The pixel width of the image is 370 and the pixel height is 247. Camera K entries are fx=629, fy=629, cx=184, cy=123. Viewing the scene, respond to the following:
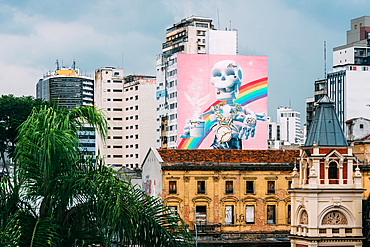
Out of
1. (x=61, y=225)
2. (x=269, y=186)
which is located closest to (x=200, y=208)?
(x=269, y=186)

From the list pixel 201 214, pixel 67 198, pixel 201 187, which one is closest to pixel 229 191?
pixel 201 187

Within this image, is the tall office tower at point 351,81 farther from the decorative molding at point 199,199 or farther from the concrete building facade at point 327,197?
the concrete building facade at point 327,197

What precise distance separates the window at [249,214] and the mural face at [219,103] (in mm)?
44546

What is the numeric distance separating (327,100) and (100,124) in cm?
4226

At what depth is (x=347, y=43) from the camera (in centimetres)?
14712

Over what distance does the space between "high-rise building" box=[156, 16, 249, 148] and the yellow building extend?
152 ft

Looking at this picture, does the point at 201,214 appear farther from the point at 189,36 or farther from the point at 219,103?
the point at 189,36

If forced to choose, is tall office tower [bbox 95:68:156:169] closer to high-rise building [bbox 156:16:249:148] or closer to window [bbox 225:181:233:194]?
high-rise building [bbox 156:16:249:148]

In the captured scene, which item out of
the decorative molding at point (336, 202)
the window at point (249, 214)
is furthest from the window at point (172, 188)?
the decorative molding at point (336, 202)

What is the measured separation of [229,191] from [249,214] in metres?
3.68

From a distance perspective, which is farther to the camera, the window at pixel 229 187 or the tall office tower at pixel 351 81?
the tall office tower at pixel 351 81

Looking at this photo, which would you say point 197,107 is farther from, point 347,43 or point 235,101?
point 347,43

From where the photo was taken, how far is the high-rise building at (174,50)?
422 feet

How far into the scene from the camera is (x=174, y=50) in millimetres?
152750
